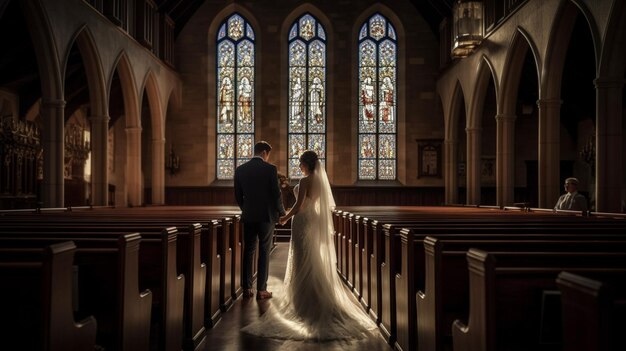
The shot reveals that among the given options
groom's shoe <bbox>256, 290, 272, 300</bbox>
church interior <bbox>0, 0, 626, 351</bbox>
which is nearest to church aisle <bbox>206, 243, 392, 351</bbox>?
church interior <bbox>0, 0, 626, 351</bbox>

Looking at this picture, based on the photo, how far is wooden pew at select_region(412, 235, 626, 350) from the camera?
10.6ft

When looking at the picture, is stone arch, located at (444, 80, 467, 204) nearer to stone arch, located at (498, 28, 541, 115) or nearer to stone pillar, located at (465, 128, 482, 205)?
stone pillar, located at (465, 128, 482, 205)

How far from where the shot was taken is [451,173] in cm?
1784

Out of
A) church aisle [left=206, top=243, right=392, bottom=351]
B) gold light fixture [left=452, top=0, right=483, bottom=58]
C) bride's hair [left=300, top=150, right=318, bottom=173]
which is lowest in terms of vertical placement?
church aisle [left=206, top=243, right=392, bottom=351]

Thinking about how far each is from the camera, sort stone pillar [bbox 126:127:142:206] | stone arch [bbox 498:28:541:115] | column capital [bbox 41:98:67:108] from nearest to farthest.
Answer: column capital [bbox 41:98:67:108], stone arch [bbox 498:28:541:115], stone pillar [bbox 126:127:142:206]

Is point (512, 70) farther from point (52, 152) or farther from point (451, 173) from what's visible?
point (52, 152)

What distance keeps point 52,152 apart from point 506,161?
30.8ft

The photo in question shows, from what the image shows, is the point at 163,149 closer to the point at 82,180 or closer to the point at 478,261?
the point at 82,180

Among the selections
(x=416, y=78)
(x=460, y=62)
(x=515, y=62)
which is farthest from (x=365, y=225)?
(x=416, y=78)

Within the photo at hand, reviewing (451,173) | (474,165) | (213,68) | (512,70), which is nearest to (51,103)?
(213,68)

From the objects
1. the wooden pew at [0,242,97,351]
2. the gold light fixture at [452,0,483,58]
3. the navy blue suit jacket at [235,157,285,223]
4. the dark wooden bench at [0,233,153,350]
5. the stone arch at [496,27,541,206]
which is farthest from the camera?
the gold light fixture at [452,0,483,58]

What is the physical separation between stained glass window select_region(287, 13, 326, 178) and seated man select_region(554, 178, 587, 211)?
10.3m

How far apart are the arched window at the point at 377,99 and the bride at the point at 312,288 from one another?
520 inches

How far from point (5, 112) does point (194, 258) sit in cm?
1297
